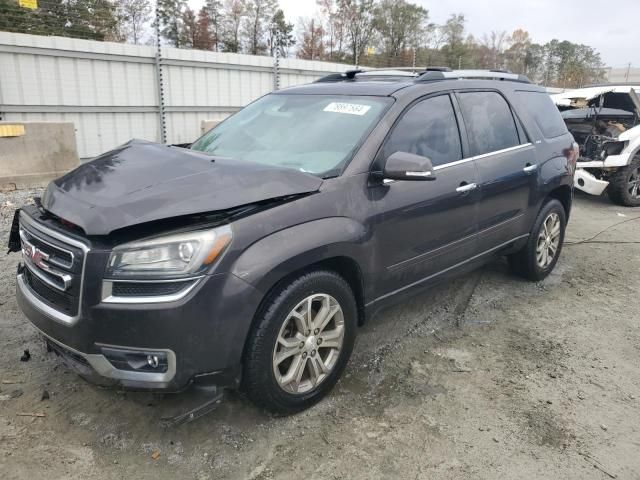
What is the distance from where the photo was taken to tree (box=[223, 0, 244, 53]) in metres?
30.5

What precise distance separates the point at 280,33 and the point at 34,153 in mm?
23914

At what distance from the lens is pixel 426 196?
3340 millimetres

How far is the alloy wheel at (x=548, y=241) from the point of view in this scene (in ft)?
15.9

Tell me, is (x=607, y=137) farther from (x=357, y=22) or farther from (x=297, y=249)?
(x=357, y=22)

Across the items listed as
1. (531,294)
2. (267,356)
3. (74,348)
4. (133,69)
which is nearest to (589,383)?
(531,294)

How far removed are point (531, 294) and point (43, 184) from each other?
22.3ft

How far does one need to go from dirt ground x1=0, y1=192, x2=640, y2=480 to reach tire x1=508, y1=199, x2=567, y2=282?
760mm

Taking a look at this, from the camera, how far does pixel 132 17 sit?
16.8m

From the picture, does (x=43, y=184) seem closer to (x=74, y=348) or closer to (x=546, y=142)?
(x=74, y=348)

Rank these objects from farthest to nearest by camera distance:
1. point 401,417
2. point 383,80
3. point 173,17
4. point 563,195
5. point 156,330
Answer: point 173,17 < point 563,195 < point 383,80 < point 401,417 < point 156,330

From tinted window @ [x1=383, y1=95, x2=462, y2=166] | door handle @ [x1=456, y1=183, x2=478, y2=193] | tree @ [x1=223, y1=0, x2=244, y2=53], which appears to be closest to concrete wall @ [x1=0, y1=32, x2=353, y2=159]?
tinted window @ [x1=383, y1=95, x2=462, y2=166]

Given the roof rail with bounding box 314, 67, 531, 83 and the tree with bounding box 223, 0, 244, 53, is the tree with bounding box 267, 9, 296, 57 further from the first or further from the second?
the roof rail with bounding box 314, 67, 531, 83

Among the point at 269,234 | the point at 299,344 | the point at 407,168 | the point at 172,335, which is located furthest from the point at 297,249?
the point at 407,168

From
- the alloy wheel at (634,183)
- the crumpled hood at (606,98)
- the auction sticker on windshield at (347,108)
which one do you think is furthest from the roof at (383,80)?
the crumpled hood at (606,98)
